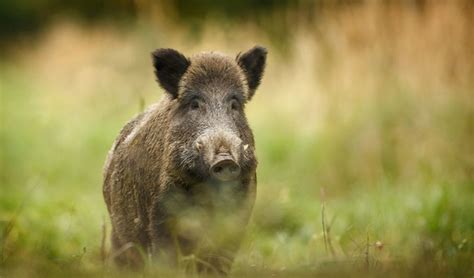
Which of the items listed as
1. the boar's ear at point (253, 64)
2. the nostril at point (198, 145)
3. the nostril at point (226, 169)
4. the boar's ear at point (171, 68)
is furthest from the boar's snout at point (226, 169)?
the boar's ear at point (253, 64)

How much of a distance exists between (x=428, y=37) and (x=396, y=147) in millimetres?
1241

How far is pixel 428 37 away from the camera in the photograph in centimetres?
1018

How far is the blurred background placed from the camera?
739 centimetres

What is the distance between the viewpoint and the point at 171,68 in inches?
231

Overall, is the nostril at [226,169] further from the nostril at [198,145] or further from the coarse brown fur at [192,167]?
the nostril at [198,145]

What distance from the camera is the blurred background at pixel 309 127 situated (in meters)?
7.39

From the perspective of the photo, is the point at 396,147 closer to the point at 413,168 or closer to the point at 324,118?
the point at 413,168

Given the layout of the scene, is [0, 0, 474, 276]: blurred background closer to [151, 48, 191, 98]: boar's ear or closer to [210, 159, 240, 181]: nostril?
[151, 48, 191, 98]: boar's ear

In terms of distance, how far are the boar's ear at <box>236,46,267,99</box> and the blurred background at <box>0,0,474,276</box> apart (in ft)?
2.49

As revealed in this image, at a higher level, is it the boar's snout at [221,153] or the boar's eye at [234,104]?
the boar's eye at [234,104]

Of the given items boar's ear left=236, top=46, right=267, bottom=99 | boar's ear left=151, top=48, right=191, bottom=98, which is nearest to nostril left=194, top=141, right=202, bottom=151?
boar's ear left=151, top=48, right=191, bottom=98

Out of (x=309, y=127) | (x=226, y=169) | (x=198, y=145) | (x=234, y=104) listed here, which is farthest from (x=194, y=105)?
(x=309, y=127)

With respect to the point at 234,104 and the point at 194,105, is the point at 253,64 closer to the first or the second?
the point at 234,104

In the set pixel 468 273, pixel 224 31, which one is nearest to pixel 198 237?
pixel 468 273
